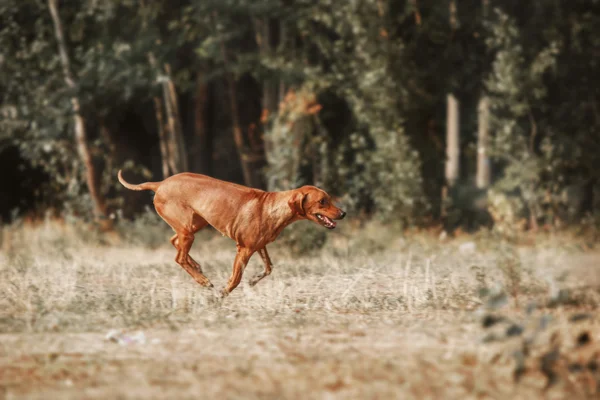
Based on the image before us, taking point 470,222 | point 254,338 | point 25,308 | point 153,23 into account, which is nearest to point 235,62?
point 153,23

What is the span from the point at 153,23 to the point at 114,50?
6.34 ft

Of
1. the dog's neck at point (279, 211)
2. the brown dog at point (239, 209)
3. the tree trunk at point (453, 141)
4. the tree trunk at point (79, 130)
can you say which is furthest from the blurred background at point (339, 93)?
the dog's neck at point (279, 211)

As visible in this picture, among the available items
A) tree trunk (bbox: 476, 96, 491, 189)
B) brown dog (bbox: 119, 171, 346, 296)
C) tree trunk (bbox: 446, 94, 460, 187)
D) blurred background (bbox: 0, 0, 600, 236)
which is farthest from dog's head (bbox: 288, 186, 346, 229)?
tree trunk (bbox: 446, 94, 460, 187)

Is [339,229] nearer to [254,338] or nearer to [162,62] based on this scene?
[162,62]

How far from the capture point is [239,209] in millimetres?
8570

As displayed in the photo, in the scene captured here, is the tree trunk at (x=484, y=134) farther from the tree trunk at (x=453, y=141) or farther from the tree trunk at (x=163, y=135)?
the tree trunk at (x=163, y=135)

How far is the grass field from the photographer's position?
5.48 meters

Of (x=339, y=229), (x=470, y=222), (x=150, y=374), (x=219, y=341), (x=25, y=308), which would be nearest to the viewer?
(x=150, y=374)

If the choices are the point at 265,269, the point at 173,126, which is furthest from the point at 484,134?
the point at 265,269

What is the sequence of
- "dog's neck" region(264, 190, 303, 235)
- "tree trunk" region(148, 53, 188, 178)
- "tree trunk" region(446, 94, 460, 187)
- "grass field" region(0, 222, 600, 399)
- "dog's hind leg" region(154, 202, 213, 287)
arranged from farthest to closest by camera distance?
"tree trunk" region(446, 94, 460, 187) < "tree trunk" region(148, 53, 188, 178) < "dog's hind leg" region(154, 202, 213, 287) < "dog's neck" region(264, 190, 303, 235) < "grass field" region(0, 222, 600, 399)

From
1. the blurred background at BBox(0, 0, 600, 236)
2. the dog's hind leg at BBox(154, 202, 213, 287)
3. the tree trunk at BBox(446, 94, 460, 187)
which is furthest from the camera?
the tree trunk at BBox(446, 94, 460, 187)

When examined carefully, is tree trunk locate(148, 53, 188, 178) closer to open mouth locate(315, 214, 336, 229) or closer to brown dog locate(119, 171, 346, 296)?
brown dog locate(119, 171, 346, 296)

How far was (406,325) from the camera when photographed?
7246mm

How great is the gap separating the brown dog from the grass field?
52cm
